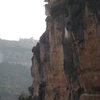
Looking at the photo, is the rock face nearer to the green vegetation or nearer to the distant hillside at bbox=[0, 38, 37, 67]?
the green vegetation

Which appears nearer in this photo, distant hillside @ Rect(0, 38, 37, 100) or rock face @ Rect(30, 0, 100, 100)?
rock face @ Rect(30, 0, 100, 100)

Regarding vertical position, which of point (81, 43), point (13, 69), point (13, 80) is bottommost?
point (81, 43)

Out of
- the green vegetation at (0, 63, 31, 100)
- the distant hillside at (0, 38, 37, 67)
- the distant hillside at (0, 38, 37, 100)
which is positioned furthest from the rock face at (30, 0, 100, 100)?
the distant hillside at (0, 38, 37, 67)

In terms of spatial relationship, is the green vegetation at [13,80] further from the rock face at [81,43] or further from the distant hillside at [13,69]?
the rock face at [81,43]

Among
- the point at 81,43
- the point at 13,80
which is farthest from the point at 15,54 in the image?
the point at 81,43

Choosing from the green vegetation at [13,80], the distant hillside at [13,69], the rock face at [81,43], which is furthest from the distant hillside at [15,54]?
the rock face at [81,43]

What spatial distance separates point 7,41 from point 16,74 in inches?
1144

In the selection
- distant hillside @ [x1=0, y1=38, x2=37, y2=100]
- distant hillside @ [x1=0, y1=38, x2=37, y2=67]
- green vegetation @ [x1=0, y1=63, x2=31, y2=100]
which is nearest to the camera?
green vegetation @ [x1=0, y1=63, x2=31, y2=100]

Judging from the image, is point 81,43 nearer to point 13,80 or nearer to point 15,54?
point 13,80

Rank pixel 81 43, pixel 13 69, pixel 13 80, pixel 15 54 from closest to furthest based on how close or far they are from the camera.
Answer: pixel 81 43 → pixel 13 80 → pixel 13 69 → pixel 15 54

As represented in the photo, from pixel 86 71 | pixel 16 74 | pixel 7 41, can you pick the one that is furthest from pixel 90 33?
pixel 7 41

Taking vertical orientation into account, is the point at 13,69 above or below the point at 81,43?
above

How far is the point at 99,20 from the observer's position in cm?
1717

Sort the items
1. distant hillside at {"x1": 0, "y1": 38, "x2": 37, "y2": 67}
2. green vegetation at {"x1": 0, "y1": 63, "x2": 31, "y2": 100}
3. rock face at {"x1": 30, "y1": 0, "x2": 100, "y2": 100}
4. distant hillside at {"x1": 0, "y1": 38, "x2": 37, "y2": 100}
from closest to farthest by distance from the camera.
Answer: rock face at {"x1": 30, "y1": 0, "x2": 100, "y2": 100}, green vegetation at {"x1": 0, "y1": 63, "x2": 31, "y2": 100}, distant hillside at {"x1": 0, "y1": 38, "x2": 37, "y2": 100}, distant hillside at {"x1": 0, "y1": 38, "x2": 37, "y2": 67}
